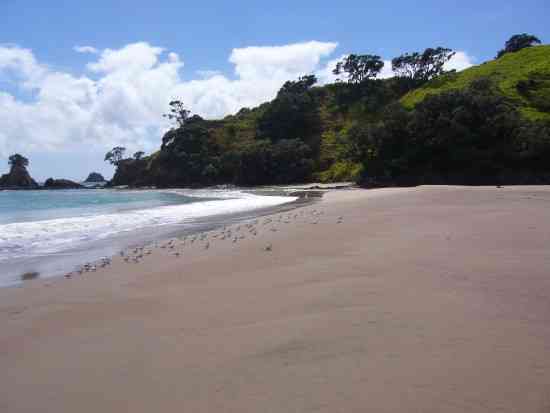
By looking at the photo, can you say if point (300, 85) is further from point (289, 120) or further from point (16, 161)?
point (16, 161)

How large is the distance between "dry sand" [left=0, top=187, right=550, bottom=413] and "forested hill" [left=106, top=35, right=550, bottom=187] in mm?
32724

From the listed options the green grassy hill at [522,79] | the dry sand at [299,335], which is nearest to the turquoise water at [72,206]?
the dry sand at [299,335]

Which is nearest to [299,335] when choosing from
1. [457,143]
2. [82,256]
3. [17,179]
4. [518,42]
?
[82,256]

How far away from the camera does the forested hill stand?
1388 inches

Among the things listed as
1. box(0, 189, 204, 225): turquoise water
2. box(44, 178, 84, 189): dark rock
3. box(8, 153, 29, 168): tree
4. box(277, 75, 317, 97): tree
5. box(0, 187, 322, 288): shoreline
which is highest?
box(277, 75, 317, 97): tree

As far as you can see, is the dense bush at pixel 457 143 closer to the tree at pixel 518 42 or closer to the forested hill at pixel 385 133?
the forested hill at pixel 385 133

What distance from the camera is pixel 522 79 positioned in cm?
5041

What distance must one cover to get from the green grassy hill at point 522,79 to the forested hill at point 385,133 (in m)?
0.17

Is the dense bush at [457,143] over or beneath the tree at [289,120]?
beneath

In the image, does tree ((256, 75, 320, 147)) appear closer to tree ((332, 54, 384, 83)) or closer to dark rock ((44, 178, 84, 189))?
tree ((332, 54, 384, 83))

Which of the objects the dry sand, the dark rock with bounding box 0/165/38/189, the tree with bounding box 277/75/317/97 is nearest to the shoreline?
the dry sand

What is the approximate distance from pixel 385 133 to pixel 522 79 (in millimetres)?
26072

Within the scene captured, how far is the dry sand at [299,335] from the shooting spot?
268cm

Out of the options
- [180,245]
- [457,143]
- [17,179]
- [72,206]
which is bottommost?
[180,245]
